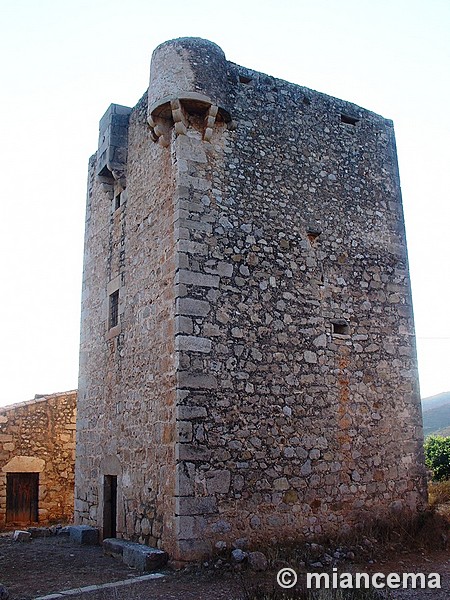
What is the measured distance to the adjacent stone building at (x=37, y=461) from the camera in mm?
13062

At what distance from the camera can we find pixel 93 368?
10.0m

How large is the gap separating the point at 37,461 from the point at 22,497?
2.66 feet

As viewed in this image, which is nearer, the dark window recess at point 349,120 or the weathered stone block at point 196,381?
the weathered stone block at point 196,381

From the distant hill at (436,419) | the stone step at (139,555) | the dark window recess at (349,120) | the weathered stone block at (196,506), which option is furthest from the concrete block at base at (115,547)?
the distant hill at (436,419)

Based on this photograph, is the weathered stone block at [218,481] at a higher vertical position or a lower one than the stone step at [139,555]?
higher

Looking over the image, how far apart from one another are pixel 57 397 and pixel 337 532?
26.4 feet

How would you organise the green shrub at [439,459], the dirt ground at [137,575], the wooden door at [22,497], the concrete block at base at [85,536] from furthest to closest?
1. the green shrub at [439,459]
2. the wooden door at [22,497]
3. the concrete block at base at [85,536]
4. the dirt ground at [137,575]

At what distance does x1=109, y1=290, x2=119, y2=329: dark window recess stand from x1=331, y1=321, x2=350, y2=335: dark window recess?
340 centimetres

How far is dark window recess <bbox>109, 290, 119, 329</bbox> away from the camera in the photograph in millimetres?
9557

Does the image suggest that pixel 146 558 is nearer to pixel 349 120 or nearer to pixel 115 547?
pixel 115 547

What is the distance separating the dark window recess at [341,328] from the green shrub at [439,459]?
8.06 metres

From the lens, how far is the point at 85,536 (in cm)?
882

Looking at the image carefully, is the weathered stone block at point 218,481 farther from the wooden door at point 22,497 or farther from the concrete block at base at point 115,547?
the wooden door at point 22,497

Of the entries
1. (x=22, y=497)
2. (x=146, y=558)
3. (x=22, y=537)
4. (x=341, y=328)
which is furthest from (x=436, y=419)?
(x=146, y=558)
